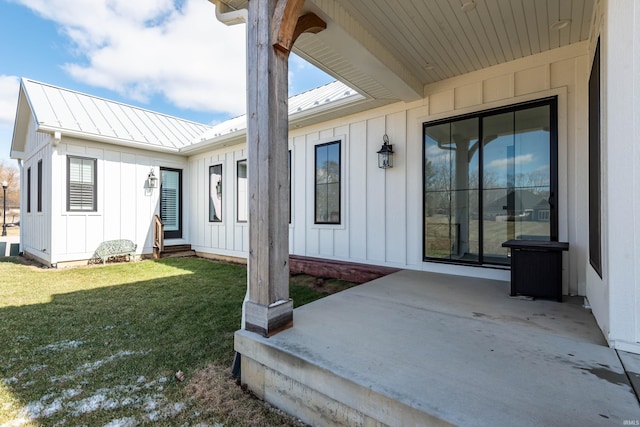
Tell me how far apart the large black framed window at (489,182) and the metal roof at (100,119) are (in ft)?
22.9

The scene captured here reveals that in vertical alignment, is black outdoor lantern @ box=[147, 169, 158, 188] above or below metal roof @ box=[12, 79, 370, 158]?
below

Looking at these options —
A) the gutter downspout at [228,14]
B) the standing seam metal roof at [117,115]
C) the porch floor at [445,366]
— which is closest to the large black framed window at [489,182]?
the porch floor at [445,366]

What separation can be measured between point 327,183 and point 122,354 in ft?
13.1

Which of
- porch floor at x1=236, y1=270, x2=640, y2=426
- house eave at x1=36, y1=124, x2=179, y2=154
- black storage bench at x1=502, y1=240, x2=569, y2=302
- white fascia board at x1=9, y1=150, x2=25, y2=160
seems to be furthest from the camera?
white fascia board at x1=9, y1=150, x2=25, y2=160

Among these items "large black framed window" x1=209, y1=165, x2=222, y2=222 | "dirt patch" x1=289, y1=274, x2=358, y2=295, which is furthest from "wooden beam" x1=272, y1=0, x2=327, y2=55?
"large black framed window" x1=209, y1=165, x2=222, y2=222

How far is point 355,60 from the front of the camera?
3.34m

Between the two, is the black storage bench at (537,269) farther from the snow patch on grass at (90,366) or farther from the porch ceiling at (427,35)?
the snow patch on grass at (90,366)

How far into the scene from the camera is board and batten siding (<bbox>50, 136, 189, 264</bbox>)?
21.1 feet

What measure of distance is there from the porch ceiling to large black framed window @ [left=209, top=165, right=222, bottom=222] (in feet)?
16.5

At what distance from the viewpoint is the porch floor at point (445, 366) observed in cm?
129

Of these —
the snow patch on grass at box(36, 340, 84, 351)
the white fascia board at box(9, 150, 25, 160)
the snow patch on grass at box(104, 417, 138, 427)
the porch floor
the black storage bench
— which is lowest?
the snow patch on grass at box(104, 417, 138, 427)

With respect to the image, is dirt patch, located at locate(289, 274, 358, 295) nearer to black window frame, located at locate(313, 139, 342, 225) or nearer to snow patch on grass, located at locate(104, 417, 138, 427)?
black window frame, located at locate(313, 139, 342, 225)

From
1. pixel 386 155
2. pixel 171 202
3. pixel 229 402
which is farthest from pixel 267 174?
pixel 171 202

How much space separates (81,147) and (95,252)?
2.49 metres
